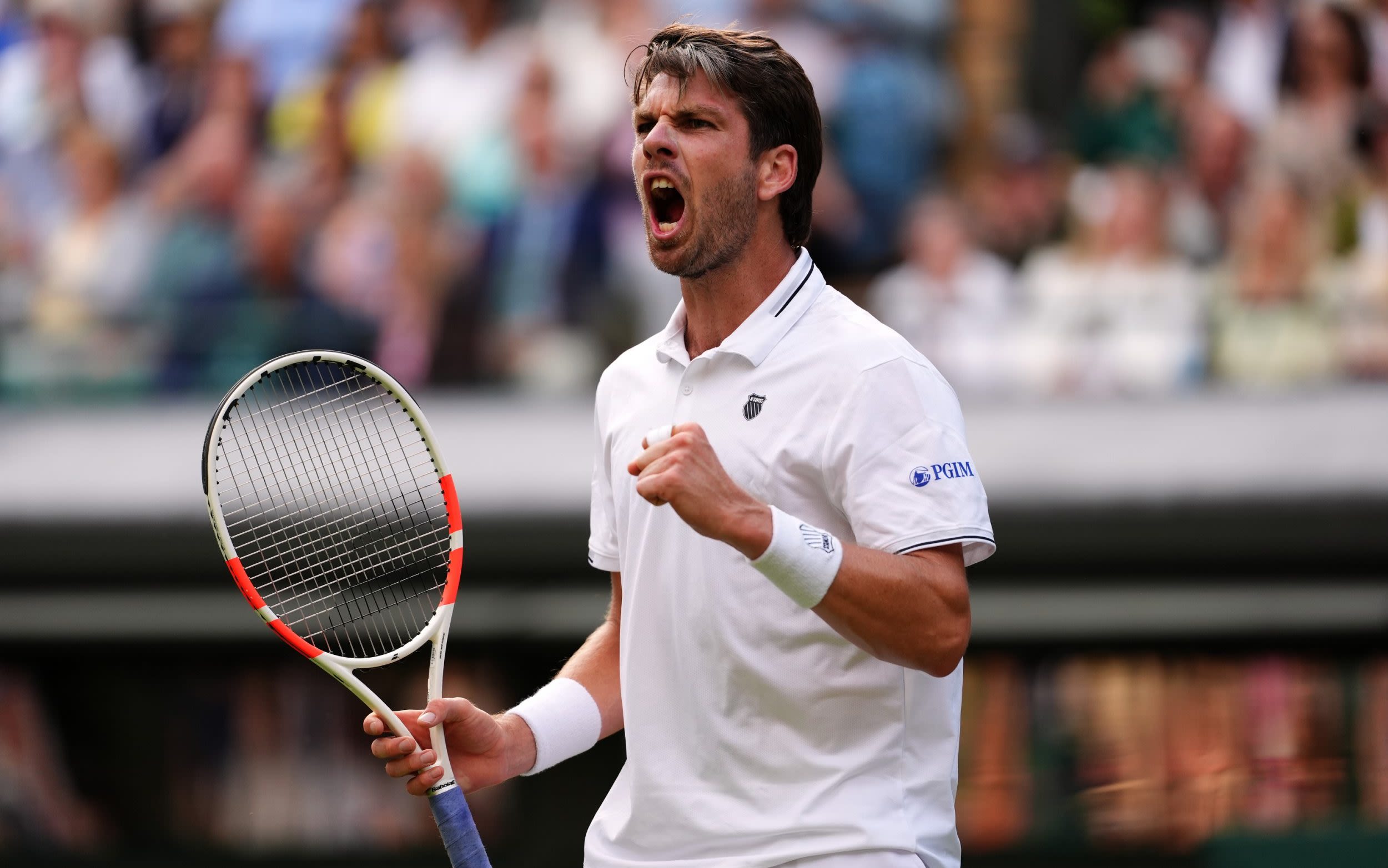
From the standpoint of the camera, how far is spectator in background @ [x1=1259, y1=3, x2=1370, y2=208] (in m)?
7.18

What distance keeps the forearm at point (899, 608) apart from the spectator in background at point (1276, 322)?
13.9 ft

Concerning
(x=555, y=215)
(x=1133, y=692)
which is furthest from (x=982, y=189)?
(x=1133, y=692)

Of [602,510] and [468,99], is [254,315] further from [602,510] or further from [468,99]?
[602,510]

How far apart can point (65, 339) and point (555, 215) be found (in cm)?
216

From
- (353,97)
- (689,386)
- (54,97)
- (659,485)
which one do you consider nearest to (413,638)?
(689,386)

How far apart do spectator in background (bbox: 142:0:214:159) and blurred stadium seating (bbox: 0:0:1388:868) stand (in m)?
0.04

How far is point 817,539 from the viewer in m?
2.68

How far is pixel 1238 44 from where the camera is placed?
7926 millimetres

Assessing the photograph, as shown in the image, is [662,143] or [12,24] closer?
[662,143]

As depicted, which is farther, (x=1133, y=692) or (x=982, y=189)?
(x=982, y=189)

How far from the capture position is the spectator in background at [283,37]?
353 inches

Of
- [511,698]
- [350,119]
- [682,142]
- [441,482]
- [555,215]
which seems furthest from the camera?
[350,119]

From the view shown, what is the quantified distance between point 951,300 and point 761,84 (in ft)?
13.3

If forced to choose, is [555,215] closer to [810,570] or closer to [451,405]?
[451,405]
